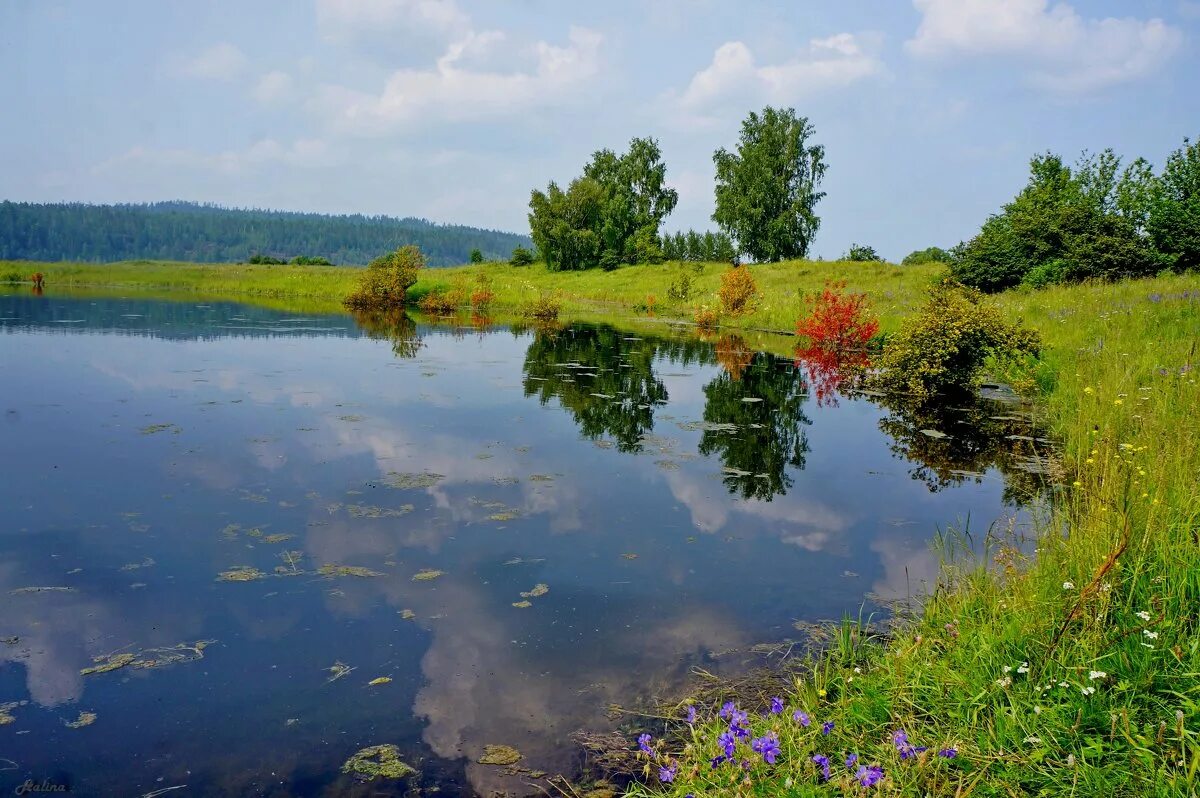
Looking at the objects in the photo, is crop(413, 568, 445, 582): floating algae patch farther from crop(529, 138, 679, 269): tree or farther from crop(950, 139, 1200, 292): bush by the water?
crop(529, 138, 679, 269): tree

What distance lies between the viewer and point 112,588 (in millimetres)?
4914

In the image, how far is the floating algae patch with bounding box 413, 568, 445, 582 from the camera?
5.25 metres

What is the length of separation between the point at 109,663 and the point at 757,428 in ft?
28.2

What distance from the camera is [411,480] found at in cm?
772

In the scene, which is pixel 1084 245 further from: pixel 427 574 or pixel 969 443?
pixel 427 574

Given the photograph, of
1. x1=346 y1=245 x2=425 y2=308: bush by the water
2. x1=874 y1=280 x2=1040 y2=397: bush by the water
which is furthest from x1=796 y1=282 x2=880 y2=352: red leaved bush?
x1=346 y1=245 x2=425 y2=308: bush by the water

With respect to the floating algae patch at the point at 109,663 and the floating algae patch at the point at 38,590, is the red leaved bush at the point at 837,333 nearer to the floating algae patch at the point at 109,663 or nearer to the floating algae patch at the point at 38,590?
the floating algae patch at the point at 38,590

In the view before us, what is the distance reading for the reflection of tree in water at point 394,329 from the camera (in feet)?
66.6

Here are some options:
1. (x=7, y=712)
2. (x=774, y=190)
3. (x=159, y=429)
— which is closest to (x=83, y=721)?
(x=7, y=712)

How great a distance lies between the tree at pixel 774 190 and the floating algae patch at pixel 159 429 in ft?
161

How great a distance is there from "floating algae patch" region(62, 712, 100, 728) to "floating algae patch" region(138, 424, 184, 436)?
21.5ft

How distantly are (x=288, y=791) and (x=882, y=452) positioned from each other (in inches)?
332

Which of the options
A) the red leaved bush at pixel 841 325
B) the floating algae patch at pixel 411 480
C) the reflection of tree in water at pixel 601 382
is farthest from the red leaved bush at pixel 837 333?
the floating algae patch at pixel 411 480

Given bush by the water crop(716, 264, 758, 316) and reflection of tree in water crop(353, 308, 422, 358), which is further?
bush by the water crop(716, 264, 758, 316)
